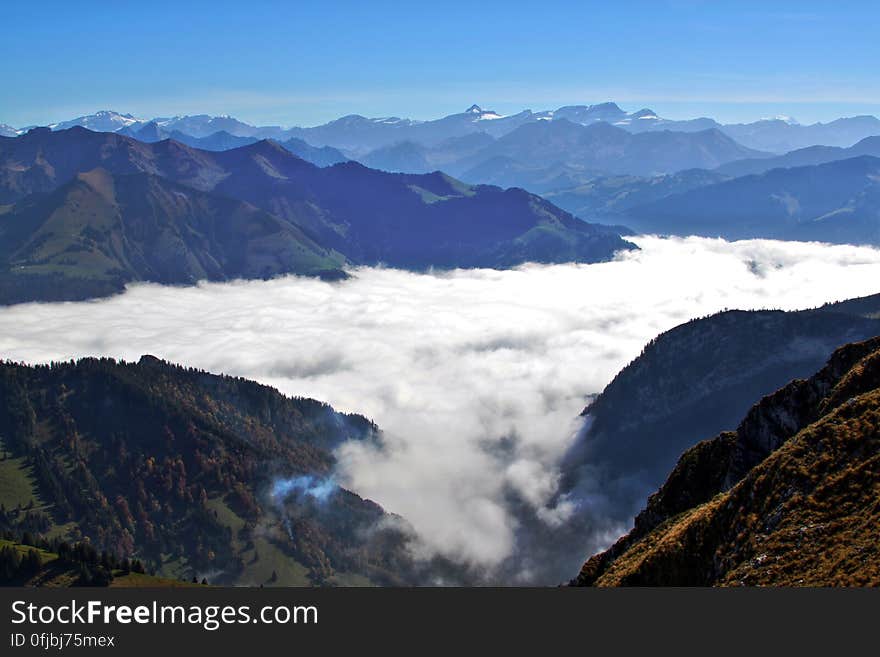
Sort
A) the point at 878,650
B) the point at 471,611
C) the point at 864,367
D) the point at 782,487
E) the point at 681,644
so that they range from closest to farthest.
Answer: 1. the point at 878,650
2. the point at 681,644
3. the point at 471,611
4. the point at 782,487
5. the point at 864,367

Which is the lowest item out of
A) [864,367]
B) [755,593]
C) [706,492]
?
[706,492]

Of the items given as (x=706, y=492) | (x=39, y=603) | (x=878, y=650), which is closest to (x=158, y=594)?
(x=39, y=603)

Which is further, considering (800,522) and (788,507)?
(788,507)

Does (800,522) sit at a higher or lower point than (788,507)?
lower

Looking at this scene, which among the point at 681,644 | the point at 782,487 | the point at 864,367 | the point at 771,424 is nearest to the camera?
the point at 681,644

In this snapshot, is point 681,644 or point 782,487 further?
point 782,487

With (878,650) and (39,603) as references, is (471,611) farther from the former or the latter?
(39,603)

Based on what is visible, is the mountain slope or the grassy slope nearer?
the grassy slope

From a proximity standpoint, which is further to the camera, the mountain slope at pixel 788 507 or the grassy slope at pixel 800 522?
the mountain slope at pixel 788 507
